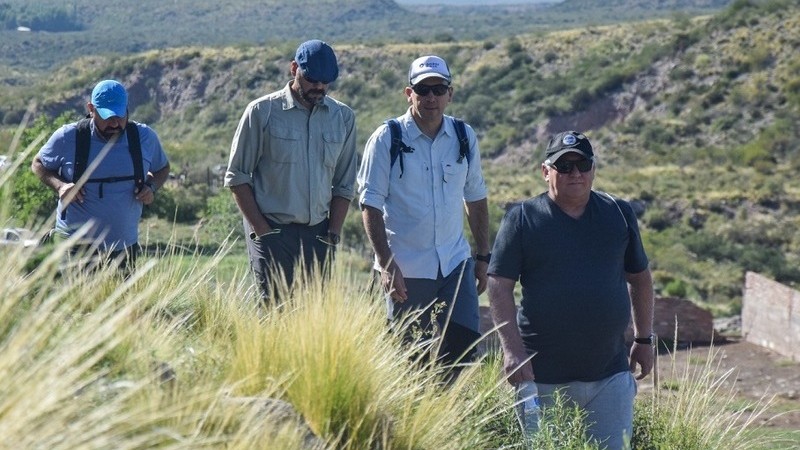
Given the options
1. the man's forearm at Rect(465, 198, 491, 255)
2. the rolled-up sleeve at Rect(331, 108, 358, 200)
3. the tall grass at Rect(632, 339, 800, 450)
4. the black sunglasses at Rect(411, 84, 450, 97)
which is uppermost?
the black sunglasses at Rect(411, 84, 450, 97)

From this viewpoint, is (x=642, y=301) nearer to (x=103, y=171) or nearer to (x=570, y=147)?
(x=570, y=147)

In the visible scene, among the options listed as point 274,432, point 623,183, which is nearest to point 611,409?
point 274,432

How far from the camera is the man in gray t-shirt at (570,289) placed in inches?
204

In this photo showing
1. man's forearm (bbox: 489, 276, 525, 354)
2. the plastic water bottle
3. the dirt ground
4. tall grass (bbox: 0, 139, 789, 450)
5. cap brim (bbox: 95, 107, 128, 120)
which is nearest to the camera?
tall grass (bbox: 0, 139, 789, 450)

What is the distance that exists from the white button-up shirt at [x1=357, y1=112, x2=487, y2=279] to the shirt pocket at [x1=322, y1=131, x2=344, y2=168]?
36cm

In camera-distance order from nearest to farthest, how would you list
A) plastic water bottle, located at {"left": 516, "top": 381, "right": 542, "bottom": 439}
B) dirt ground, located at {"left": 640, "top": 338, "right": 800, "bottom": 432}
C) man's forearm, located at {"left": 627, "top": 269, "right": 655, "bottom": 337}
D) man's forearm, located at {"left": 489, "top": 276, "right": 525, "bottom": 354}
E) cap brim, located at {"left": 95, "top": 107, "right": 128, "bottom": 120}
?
plastic water bottle, located at {"left": 516, "top": 381, "right": 542, "bottom": 439} → man's forearm, located at {"left": 489, "top": 276, "right": 525, "bottom": 354} → man's forearm, located at {"left": 627, "top": 269, "right": 655, "bottom": 337} → cap brim, located at {"left": 95, "top": 107, "right": 128, "bottom": 120} → dirt ground, located at {"left": 640, "top": 338, "right": 800, "bottom": 432}

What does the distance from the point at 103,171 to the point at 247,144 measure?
28.7 inches

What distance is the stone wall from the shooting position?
16344 mm

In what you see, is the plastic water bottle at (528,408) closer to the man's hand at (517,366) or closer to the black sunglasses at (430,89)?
the man's hand at (517,366)

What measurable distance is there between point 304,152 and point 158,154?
84cm

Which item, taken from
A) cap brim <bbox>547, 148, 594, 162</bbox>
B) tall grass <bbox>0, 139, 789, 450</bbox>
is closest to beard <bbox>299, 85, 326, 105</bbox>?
tall grass <bbox>0, 139, 789, 450</bbox>

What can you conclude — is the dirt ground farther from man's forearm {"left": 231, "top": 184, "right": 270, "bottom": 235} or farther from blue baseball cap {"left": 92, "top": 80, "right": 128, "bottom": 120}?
blue baseball cap {"left": 92, "top": 80, "right": 128, "bottom": 120}

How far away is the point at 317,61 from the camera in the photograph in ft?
20.4

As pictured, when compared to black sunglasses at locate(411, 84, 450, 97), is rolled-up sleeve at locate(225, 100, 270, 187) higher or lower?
lower
